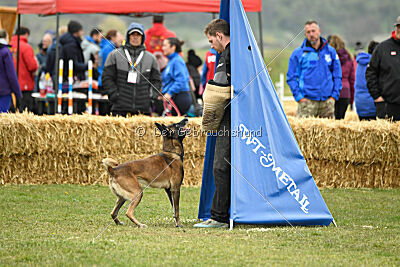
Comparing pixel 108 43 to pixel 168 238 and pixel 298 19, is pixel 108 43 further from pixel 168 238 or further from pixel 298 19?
pixel 298 19


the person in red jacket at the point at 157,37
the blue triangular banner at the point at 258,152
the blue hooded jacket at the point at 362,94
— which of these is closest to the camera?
the blue triangular banner at the point at 258,152

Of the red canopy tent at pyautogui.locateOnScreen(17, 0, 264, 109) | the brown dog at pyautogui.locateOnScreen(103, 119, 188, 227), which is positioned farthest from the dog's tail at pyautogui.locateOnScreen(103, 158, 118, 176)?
the red canopy tent at pyautogui.locateOnScreen(17, 0, 264, 109)

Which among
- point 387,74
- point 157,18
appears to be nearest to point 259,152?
point 387,74

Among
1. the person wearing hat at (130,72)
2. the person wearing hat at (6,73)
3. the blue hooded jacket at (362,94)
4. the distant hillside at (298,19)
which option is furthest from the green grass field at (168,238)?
the distant hillside at (298,19)

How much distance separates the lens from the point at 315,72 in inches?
472

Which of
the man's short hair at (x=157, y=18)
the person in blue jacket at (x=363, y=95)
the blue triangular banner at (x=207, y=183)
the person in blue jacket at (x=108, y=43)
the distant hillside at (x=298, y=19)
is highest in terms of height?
the distant hillside at (x=298, y=19)

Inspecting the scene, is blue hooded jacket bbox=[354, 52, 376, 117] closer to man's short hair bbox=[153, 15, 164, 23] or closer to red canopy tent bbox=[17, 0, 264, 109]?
red canopy tent bbox=[17, 0, 264, 109]

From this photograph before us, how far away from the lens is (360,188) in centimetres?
1161

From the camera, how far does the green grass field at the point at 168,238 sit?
18.1 ft

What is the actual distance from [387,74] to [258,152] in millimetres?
5488

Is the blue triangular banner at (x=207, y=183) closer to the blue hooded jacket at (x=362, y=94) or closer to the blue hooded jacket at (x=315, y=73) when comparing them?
the blue hooded jacket at (x=315, y=73)

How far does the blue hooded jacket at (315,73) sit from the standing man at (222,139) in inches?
193

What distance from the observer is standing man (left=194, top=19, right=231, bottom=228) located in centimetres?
727

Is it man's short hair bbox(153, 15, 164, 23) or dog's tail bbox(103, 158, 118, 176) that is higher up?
man's short hair bbox(153, 15, 164, 23)
